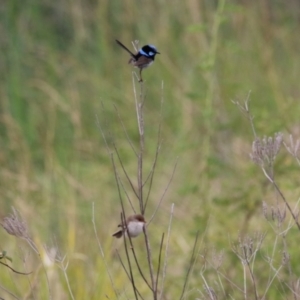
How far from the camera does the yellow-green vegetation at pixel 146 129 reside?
172 inches

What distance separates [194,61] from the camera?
7.37 metres

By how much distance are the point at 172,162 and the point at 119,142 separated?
0.53 m

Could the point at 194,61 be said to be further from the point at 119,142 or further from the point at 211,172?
the point at 211,172

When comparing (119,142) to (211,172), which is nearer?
(211,172)

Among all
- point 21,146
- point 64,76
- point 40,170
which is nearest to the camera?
point 21,146

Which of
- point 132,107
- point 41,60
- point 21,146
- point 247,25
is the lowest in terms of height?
point 21,146

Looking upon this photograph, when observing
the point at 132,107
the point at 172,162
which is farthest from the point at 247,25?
the point at 172,162

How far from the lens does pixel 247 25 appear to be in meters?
7.75

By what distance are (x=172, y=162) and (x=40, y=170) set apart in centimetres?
97

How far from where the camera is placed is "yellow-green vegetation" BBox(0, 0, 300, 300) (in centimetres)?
437

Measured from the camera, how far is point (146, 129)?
7105 millimetres

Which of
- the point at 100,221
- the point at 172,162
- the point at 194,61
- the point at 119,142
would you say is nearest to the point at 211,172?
the point at 100,221

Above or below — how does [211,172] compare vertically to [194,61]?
below

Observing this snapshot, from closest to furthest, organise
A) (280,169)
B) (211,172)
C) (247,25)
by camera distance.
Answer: (280,169) < (211,172) < (247,25)
